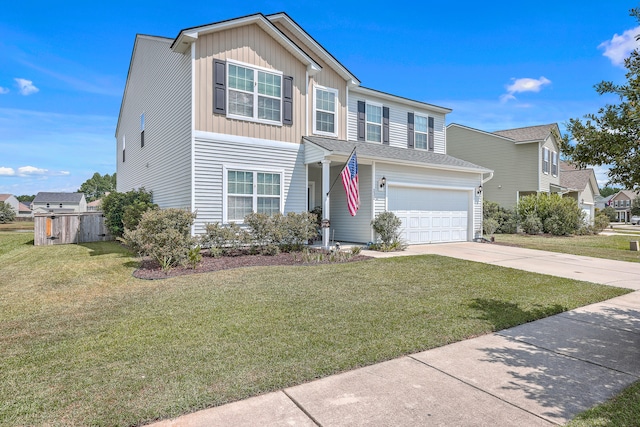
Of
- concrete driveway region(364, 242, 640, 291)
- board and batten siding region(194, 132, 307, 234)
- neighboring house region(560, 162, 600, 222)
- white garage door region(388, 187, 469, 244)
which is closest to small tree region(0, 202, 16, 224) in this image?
board and batten siding region(194, 132, 307, 234)

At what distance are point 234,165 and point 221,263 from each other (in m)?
3.50

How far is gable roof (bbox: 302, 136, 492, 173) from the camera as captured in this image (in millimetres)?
11909

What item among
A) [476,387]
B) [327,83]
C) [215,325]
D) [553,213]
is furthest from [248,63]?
[553,213]

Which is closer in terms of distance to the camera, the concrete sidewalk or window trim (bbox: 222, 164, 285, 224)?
the concrete sidewalk

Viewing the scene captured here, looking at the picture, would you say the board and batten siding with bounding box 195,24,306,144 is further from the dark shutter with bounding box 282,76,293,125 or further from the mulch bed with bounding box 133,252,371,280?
the mulch bed with bounding box 133,252,371,280

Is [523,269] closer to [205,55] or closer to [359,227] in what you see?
[359,227]

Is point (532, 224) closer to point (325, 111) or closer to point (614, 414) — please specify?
point (325, 111)

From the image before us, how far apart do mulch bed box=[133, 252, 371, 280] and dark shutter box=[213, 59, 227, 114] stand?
447 cm

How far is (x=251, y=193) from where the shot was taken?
37.0 feet

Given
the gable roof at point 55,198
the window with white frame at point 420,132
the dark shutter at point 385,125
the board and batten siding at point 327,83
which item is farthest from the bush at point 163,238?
the gable roof at point 55,198

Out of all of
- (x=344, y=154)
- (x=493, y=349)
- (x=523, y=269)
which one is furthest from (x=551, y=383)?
(x=344, y=154)

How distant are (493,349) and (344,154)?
8.32m

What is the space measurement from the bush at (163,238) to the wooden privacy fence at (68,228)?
26.2ft

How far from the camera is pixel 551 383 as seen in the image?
3109 mm
